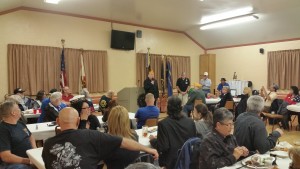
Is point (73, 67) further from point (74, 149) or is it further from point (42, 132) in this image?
point (74, 149)

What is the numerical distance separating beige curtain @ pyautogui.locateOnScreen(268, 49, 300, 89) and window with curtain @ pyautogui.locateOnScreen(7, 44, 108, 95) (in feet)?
21.5

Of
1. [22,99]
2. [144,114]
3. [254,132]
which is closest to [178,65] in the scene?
[22,99]

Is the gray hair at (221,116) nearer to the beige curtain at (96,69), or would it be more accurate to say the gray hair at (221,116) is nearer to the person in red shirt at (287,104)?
the person in red shirt at (287,104)

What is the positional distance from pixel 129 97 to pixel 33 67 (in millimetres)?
3273

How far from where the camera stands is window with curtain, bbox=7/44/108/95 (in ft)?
25.5

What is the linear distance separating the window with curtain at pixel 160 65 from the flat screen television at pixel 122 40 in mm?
653

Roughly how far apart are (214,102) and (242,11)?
314cm

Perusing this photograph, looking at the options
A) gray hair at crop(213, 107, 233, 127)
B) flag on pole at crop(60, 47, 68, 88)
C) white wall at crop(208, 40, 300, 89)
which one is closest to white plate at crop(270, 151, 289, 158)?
gray hair at crop(213, 107, 233, 127)

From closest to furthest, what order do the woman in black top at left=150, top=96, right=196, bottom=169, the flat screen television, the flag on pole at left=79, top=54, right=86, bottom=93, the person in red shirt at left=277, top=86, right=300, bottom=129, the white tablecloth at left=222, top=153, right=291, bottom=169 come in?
the white tablecloth at left=222, top=153, right=291, bottom=169 < the woman in black top at left=150, top=96, right=196, bottom=169 < the person in red shirt at left=277, top=86, right=300, bottom=129 < the flag on pole at left=79, top=54, right=86, bottom=93 < the flat screen television

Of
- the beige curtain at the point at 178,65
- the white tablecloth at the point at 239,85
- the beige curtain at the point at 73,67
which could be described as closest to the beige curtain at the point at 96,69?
the beige curtain at the point at 73,67

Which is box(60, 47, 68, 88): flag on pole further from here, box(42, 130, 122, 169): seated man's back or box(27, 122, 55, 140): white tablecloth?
box(42, 130, 122, 169): seated man's back

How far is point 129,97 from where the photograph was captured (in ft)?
31.2

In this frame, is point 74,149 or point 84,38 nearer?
point 74,149

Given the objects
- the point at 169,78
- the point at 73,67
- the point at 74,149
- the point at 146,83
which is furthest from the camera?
the point at 169,78
